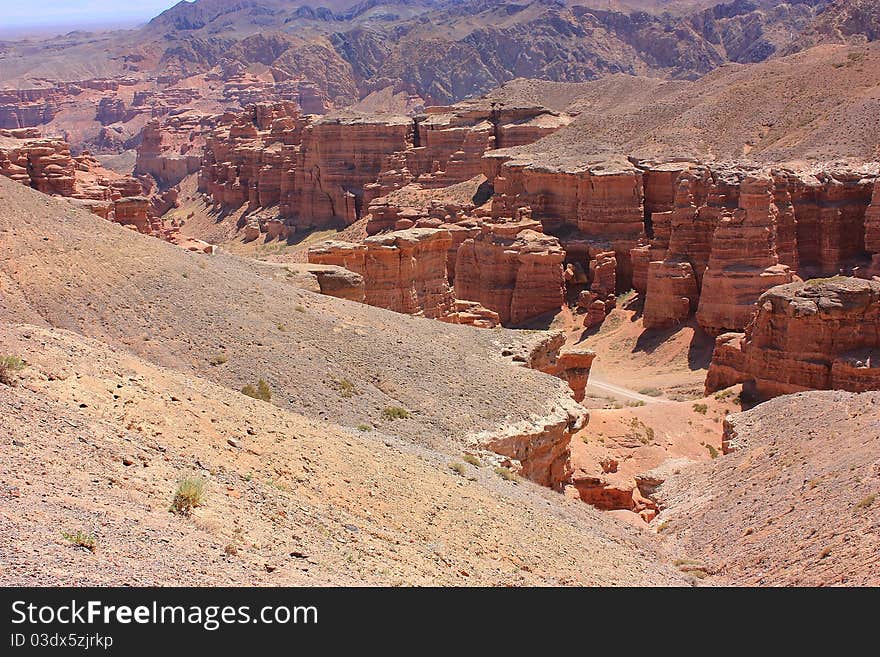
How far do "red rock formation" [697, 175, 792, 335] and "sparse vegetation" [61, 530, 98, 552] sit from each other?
30.6 metres

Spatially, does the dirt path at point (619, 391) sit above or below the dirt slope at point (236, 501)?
below

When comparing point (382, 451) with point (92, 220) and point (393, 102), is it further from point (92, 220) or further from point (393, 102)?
point (393, 102)

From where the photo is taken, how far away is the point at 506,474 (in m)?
16.8

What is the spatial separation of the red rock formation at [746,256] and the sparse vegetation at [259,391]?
22.3m

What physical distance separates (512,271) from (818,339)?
19.6m

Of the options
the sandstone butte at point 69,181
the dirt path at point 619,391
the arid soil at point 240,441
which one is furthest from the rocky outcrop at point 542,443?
the sandstone butte at point 69,181

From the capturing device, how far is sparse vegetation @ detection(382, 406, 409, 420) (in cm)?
1845

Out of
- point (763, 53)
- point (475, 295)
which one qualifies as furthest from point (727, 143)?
point (763, 53)

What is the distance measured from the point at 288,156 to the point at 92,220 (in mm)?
57076

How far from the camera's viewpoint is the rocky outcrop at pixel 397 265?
31328 mm

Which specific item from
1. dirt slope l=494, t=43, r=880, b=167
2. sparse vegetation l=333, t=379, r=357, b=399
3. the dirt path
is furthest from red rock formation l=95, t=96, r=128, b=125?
sparse vegetation l=333, t=379, r=357, b=399

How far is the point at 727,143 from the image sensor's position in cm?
5656

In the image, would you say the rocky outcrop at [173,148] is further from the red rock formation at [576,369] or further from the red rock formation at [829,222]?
the red rock formation at [576,369]

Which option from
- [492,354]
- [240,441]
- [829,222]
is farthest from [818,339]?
[240,441]
